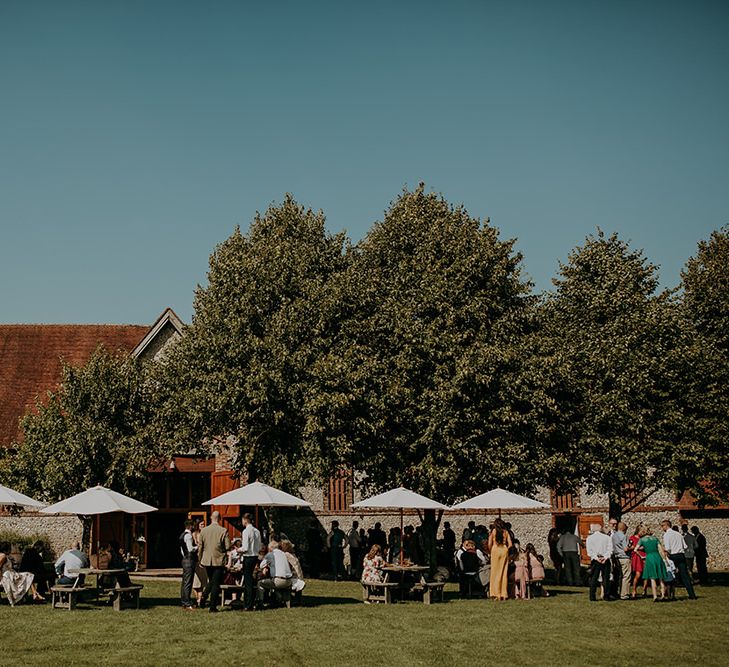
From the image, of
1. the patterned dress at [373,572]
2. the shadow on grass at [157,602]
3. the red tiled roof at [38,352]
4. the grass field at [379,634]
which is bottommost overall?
the shadow on grass at [157,602]

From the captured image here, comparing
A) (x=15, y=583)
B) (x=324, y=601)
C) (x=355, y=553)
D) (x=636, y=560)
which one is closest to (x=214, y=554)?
(x=324, y=601)

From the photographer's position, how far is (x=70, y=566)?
1984cm

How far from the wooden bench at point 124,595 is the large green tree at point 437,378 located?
7.66 metres

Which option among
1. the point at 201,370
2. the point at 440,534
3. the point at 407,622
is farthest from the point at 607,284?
the point at 407,622

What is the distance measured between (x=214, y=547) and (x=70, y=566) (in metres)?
3.67

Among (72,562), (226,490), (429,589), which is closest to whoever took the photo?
(72,562)

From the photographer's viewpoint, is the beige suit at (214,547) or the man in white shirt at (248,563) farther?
the man in white shirt at (248,563)

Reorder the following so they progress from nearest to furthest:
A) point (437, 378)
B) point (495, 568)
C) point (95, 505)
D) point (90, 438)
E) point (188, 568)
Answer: point (188, 568)
point (95, 505)
point (495, 568)
point (437, 378)
point (90, 438)

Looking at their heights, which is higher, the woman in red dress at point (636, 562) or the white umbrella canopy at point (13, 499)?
the white umbrella canopy at point (13, 499)

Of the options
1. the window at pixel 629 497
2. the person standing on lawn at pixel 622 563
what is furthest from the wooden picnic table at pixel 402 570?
the window at pixel 629 497

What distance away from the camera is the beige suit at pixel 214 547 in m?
18.6

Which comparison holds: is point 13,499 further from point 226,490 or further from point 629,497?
point 629,497

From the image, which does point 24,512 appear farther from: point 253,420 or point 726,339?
point 726,339

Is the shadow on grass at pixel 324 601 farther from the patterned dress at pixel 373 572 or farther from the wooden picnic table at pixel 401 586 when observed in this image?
the patterned dress at pixel 373 572
